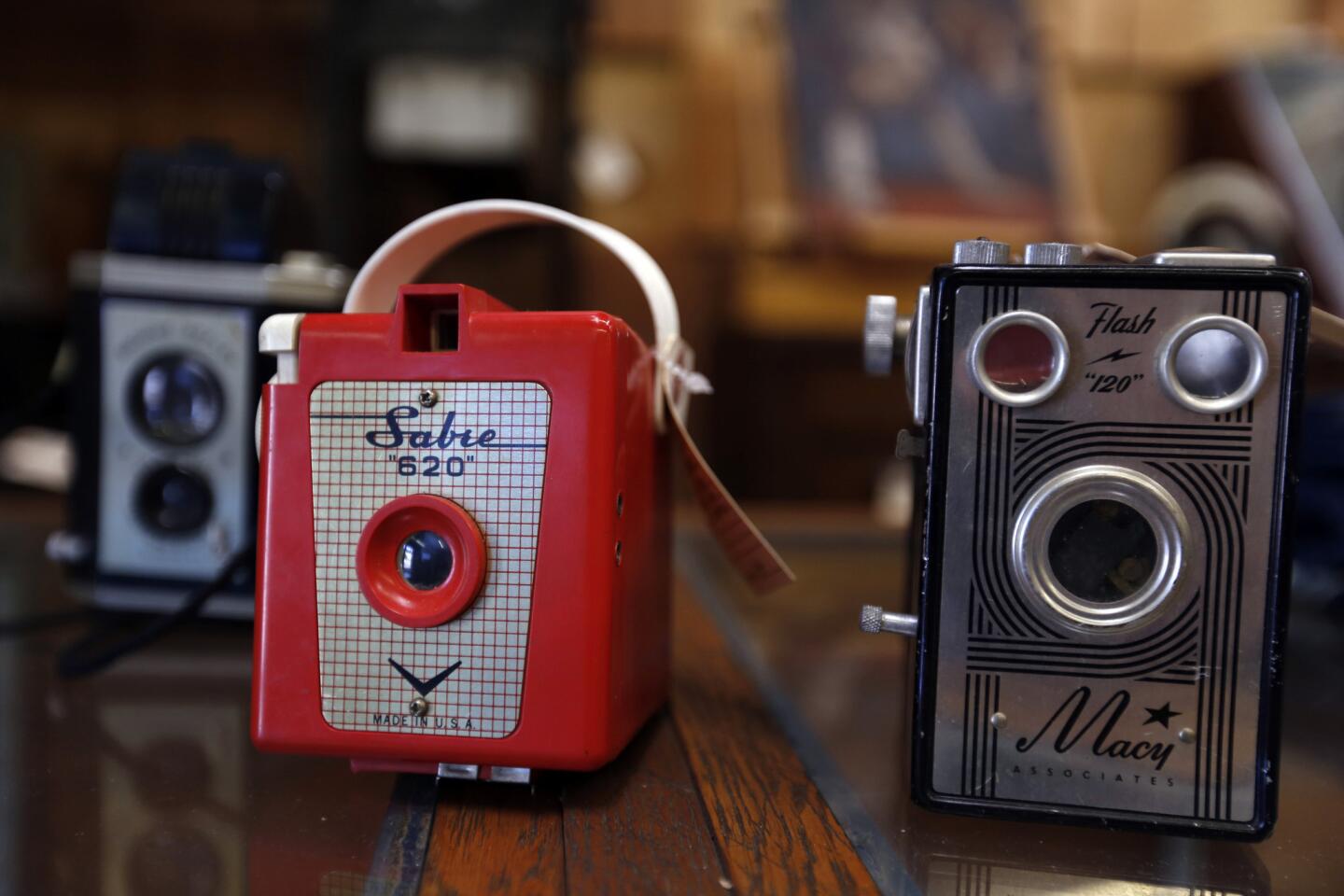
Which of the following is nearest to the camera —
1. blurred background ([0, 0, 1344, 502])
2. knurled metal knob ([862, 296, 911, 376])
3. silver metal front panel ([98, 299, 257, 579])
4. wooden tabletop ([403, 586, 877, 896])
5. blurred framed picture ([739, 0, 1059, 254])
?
wooden tabletop ([403, 586, 877, 896])

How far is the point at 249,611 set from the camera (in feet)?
2.02

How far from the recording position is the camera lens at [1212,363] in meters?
0.37

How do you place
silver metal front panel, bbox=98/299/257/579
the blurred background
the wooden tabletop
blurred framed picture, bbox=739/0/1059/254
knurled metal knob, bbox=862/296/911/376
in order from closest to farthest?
1. the wooden tabletop
2. knurled metal knob, bbox=862/296/911/376
3. silver metal front panel, bbox=98/299/257/579
4. the blurred background
5. blurred framed picture, bbox=739/0/1059/254

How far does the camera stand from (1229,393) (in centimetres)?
37

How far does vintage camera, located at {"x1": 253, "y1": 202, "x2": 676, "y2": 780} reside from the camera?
387 mm

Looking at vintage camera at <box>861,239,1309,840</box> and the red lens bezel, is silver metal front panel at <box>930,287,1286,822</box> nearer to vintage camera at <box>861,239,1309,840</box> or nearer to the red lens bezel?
vintage camera at <box>861,239,1309,840</box>

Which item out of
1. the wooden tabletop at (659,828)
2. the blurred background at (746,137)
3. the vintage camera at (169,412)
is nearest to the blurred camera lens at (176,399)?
the vintage camera at (169,412)

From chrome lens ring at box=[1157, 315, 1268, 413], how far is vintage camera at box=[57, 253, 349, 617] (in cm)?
46

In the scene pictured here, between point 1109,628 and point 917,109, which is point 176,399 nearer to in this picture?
point 1109,628

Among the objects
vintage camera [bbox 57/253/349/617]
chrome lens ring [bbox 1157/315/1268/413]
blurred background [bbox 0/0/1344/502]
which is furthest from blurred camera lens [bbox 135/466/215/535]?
blurred background [bbox 0/0/1344/502]

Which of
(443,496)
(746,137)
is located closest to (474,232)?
(443,496)

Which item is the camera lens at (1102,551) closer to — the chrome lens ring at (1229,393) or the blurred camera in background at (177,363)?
the chrome lens ring at (1229,393)

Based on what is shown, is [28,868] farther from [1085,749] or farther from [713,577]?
[713,577]

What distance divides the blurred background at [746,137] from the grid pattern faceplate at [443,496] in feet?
4.65
